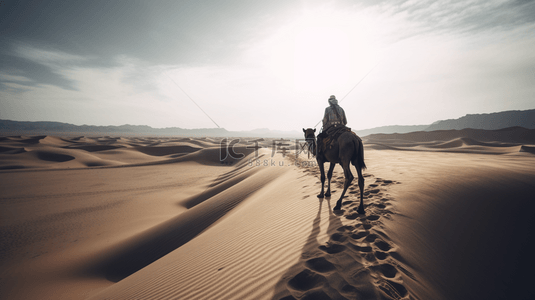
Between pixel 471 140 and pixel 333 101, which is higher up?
pixel 333 101

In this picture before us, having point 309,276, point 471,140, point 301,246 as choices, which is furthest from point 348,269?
point 471,140

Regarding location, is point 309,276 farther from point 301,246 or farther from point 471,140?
point 471,140

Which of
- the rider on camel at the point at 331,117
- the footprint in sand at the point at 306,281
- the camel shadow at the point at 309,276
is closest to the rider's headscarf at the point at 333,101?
the rider on camel at the point at 331,117

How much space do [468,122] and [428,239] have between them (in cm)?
12703

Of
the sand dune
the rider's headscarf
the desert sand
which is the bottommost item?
the desert sand

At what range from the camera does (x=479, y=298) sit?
225 cm

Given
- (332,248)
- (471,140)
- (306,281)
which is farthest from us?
(471,140)

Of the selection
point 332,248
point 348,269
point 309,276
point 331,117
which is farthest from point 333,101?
point 309,276

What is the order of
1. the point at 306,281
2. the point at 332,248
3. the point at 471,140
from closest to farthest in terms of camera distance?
the point at 306,281 → the point at 332,248 → the point at 471,140

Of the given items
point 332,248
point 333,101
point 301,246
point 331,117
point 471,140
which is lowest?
point 301,246

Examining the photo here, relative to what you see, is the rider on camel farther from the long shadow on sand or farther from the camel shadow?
the camel shadow

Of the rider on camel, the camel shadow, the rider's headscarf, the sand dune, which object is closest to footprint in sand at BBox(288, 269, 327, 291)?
the camel shadow

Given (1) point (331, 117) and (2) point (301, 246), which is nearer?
(2) point (301, 246)

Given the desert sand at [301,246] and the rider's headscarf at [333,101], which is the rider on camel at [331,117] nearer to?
the rider's headscarf at [333,101]
